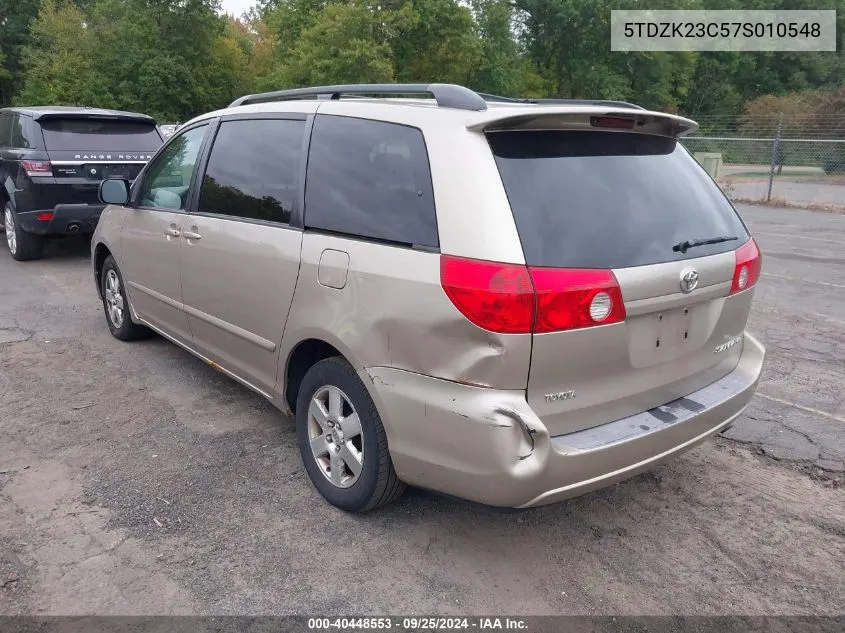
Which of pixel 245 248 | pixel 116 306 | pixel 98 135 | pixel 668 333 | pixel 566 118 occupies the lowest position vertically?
pixel 116 306

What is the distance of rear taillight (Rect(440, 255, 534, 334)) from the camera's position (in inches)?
92.0

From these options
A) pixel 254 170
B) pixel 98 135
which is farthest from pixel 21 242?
pixel 254 170

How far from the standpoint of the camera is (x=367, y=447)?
9.30ft

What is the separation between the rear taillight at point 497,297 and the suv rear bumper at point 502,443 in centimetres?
24

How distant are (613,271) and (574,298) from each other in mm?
213

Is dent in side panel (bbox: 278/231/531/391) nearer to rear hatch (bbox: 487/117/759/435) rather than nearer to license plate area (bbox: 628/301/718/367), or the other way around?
rear hatch (bbox: 487/117/759/435)

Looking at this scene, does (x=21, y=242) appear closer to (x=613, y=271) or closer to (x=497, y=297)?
(x=497, y=297)

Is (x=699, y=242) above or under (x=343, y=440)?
above

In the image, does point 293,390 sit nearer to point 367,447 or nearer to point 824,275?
point 367,447

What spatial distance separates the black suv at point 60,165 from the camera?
792 centimetres

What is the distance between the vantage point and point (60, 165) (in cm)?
796

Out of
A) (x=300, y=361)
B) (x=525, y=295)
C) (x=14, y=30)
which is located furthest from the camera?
(x=14, y=30)

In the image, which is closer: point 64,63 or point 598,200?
point 598,200

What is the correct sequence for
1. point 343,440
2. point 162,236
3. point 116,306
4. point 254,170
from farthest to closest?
1. point 116,306
2. point 162,236
3. point 254,170
4. point 343,440
